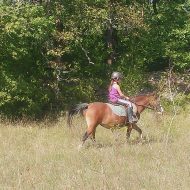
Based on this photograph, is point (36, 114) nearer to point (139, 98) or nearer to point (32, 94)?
point (32, 94)

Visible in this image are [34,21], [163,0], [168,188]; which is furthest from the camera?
[163,0]

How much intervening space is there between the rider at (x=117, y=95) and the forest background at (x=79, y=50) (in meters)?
1.67

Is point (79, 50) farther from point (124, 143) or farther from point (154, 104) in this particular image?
point (124, 143)

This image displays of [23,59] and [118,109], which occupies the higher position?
[23,59]

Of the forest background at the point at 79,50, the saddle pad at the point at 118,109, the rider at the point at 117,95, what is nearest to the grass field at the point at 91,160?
the saddle pad at the point at 118,109

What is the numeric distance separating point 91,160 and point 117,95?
3071mm

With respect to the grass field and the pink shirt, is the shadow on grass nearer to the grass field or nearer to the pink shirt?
the grass field

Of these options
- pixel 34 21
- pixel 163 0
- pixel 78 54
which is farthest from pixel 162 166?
pixel 163 0

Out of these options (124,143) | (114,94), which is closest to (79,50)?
(114,94)

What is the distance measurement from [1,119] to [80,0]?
5694mm

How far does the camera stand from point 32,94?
18.1 meters

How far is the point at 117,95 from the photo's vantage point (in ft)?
44.0

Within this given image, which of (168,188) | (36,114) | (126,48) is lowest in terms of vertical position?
(36,114)

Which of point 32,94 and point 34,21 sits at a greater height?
point 34,21
